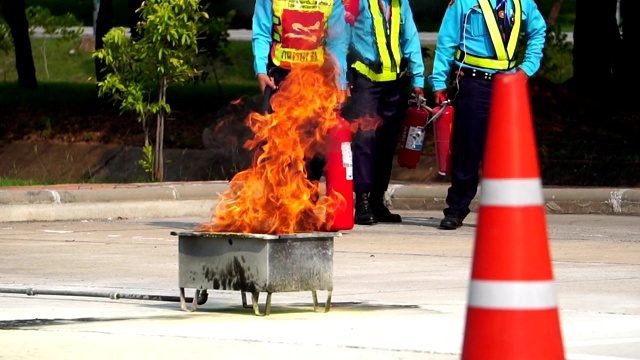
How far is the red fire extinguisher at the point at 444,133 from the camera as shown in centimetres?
1258

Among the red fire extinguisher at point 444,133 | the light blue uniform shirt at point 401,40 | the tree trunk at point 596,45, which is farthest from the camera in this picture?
the tree trunk at point 596,45

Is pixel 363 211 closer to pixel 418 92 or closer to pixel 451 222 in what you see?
pixel 451 222

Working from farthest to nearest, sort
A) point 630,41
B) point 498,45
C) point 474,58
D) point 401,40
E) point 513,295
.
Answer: point 630,41 < point 401,40 < point 474,58 < point 498,45 < point 513,295

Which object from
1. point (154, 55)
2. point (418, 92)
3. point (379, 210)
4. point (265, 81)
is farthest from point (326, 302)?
point (154, 55)

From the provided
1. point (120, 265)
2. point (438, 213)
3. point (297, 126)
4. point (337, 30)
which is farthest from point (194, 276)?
point (438, 213)

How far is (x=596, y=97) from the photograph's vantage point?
2055 cm

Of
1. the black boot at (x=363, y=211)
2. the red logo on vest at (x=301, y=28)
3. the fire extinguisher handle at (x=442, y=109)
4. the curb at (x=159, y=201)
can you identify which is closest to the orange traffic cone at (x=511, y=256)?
the red logo on vest at (x=301, y=28)

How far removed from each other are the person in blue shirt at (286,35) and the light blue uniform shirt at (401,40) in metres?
1.54

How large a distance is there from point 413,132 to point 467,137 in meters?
0.59

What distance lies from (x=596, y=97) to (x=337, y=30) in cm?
1012

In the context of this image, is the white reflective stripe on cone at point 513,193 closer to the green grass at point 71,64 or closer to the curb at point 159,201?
the curb at point 159,201

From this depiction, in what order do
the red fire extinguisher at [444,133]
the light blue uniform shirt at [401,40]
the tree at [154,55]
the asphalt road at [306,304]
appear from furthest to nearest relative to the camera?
the tree at [154,55], the red fire extinguisher at [444,133], the light blue uniform shirt at [401,40], the asphalt road at [306,304]

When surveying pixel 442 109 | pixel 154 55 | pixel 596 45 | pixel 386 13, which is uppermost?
pixel 386 13

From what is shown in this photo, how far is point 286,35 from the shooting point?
1064 centimetres
